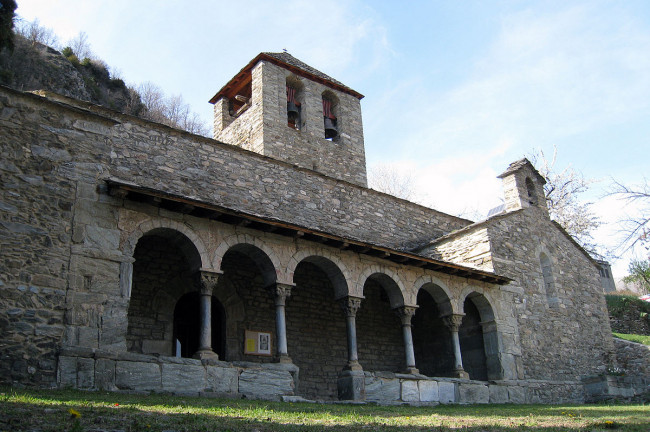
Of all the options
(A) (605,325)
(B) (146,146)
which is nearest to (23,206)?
(B) (146,146)

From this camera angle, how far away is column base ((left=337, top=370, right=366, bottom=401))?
10.6 metres

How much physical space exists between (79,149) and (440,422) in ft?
22.2

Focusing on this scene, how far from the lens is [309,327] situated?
13195 mm

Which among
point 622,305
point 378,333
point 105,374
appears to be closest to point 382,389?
point 378,333

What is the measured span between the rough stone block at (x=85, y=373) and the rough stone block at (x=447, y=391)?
6.98 m

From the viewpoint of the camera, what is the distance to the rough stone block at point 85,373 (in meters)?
7.81

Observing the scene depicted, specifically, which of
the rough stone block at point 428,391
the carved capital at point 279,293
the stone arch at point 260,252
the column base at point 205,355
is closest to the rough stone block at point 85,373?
the column base at point 205,355

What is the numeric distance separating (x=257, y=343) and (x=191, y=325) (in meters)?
1.41

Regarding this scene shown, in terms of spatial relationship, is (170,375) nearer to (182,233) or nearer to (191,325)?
(182,233)

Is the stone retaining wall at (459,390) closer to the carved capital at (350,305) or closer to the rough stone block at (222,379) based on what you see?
the carved capital at (350,305)

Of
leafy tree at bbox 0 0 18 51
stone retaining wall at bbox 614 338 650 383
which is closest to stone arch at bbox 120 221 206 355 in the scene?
leafy tree at bbox 0 0 18 51

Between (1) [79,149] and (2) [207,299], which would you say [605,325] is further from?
(1) [79,149]

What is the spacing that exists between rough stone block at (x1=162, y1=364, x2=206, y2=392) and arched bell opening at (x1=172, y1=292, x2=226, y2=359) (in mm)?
2925

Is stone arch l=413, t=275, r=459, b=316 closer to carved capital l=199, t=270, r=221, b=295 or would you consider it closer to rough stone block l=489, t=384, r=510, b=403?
rough stone block l=489, t=384, r=510, b=403
